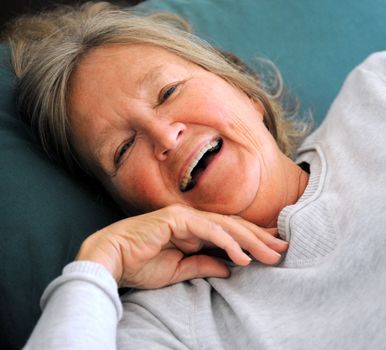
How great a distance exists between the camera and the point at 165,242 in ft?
3.25

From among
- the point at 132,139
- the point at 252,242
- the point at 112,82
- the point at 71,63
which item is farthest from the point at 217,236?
the point at 71,63

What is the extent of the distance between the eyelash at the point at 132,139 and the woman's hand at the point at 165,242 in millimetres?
182

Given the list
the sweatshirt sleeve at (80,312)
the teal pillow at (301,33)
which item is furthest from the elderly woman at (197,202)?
the teal pillow at (301,33)

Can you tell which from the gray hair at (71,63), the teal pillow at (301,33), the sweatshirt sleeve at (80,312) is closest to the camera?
the sweatshirt sleeve at (80,312)

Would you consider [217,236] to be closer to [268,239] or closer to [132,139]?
[268,239]

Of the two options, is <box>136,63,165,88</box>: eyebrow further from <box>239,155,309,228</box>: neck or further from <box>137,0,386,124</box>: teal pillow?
<box>137,0,386,124</box>: teal pillow

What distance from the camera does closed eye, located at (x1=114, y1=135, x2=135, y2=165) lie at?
112 centimetres

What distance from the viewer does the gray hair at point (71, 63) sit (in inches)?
47.6

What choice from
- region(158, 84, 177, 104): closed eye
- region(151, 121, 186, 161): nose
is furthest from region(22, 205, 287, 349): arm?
region(158, 84, 177, 104): closed eye

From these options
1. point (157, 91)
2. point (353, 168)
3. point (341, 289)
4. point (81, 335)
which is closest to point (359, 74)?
point (353, 168)

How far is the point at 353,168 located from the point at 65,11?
1.04m

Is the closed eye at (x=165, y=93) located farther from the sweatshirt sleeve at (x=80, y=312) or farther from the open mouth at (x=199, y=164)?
the sweatshirt sleeve at (x=80, y=312)

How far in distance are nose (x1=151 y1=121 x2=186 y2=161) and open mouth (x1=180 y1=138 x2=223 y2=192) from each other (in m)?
0.05

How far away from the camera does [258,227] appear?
1052 mm
